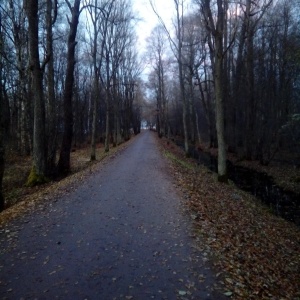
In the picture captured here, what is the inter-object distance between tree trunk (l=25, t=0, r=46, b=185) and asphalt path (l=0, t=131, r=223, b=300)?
372 centimetres

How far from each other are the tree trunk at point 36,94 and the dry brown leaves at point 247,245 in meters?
5.84

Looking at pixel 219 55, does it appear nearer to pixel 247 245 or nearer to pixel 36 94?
pixel 36 94

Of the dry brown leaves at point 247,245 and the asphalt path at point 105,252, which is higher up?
the asphalt path at point 105,252

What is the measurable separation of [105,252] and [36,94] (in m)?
8.24

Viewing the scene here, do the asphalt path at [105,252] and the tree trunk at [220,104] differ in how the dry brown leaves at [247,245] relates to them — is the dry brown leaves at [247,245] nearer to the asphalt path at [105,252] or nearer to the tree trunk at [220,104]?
the asphalt path at [105,252]

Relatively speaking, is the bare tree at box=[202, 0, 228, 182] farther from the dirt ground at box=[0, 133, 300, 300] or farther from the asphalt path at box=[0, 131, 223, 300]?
the asphalt path at box=[0, 131, 223, 300]

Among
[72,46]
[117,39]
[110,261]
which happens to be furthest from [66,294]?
[117,39]

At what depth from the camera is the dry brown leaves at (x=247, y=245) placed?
499 centimetres

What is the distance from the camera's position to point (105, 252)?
5.61 metres

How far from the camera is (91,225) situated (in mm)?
6930

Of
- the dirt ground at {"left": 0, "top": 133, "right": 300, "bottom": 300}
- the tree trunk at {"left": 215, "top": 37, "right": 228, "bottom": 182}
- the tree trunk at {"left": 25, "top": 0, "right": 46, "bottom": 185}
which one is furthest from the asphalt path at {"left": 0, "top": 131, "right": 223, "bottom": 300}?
the tree trunk at {"left": 215, "top": 37, "right": 228, "bottom": 182}

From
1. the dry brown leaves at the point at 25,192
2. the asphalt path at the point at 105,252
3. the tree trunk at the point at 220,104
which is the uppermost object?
the tree trunk at the point at 220,104

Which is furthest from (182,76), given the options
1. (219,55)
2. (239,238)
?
(239,238)

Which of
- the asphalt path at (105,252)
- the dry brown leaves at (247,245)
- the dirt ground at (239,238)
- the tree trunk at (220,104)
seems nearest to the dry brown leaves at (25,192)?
the dirt ground at (239,238)
